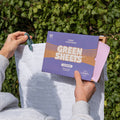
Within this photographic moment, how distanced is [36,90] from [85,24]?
71 cm

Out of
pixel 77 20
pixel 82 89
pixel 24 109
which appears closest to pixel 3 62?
pixel 24 109

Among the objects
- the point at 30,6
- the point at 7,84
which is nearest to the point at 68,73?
the point at 30,6

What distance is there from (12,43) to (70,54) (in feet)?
1.16

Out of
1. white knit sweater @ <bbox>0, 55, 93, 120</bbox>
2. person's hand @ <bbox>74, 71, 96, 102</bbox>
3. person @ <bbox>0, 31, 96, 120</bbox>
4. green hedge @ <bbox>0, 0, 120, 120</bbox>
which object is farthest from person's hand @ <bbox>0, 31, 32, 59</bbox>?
green hedge @ <bbox>0, 0, 120, 120</bbox>

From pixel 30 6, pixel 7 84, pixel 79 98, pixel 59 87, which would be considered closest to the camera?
pixel 79 98

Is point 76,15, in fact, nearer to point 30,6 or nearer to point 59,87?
point 30,6

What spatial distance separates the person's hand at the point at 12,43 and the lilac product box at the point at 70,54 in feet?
0.63

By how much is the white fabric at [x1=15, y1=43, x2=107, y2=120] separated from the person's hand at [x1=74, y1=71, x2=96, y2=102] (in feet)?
0.40

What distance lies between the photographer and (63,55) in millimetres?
962

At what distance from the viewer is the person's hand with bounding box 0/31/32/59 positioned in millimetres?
1027

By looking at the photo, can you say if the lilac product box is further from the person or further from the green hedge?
the green hedge

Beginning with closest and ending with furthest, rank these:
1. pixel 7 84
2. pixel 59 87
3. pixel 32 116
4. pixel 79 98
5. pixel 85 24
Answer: pixel 32 116 → pixel 79 98 → pixel 59 87 → pixel 85 24 → pixel 7 84

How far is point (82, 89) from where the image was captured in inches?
35.5

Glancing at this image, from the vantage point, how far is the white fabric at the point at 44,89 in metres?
1.07
